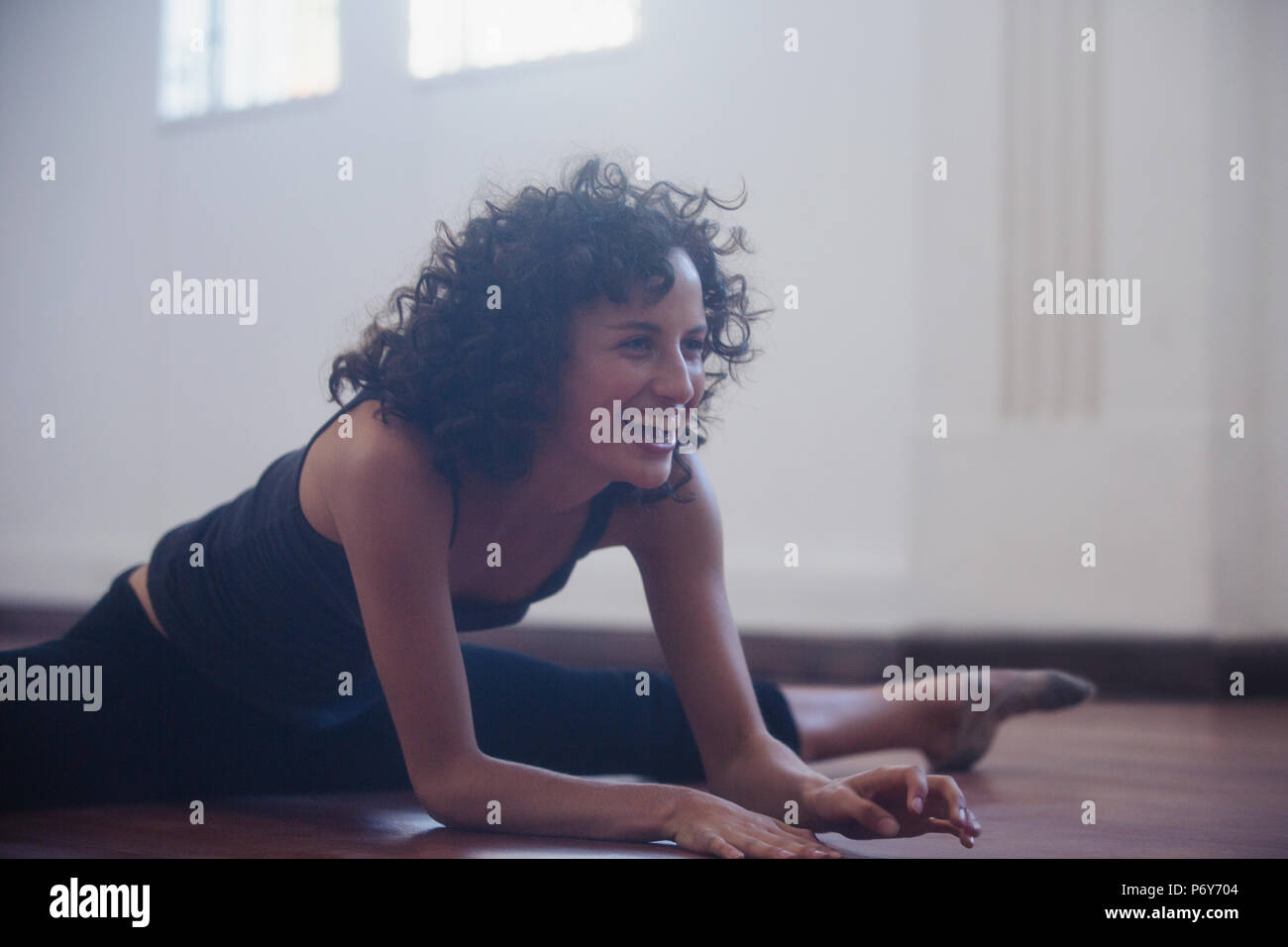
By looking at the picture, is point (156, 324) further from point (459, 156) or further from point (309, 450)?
point (309, 450)

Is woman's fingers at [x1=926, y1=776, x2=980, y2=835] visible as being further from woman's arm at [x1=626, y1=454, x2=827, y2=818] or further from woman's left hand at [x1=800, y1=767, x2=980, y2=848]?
woman's arm at [x1=626, y1=454, x2=827, y2=818]

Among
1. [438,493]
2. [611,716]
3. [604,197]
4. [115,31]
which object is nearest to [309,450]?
[438,493]

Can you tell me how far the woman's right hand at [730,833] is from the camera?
1023 mm

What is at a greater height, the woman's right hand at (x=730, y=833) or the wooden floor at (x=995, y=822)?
the woman's right hand at (x=730, y=833)

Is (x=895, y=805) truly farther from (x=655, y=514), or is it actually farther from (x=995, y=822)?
(x=655, y=514)

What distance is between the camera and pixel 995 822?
1371 millimetres

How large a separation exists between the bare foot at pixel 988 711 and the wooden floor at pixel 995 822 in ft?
0.14

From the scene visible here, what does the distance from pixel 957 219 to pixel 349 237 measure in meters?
2.13

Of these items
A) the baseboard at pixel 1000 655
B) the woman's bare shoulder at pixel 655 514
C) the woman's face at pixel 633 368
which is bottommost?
the baseboard at pixel 1000 655

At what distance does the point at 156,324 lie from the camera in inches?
181

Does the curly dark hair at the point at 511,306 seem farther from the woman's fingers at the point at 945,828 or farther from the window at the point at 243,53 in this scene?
the window at the point at 243,53

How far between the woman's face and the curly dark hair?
2 centimetres

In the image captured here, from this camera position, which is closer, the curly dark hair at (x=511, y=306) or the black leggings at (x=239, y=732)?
the curly dark hair at (x=511, y=306)

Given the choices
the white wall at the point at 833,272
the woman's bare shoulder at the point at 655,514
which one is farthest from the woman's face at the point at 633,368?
the white wall at the point at 833,272
